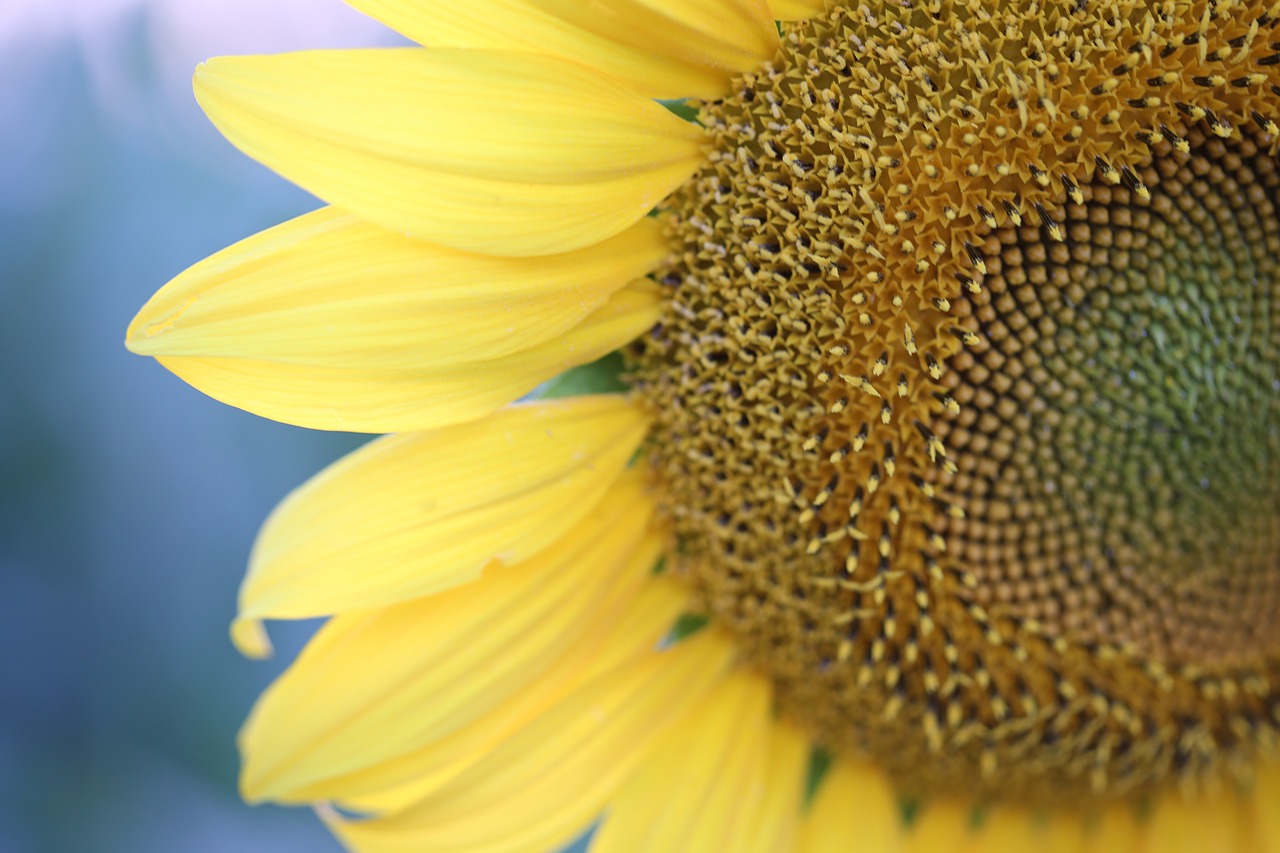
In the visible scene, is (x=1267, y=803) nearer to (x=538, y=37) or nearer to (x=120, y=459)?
(x=538, y=37)

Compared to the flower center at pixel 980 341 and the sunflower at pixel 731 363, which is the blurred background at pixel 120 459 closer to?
the sunflower at pixel 731 363

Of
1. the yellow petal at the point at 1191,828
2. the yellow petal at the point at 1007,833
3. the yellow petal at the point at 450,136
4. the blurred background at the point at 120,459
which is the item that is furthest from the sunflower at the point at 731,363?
the blurred background at the point at 120,459

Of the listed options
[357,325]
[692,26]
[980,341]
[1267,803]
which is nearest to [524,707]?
[357,325]

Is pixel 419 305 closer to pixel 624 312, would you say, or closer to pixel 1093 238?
pixel 624 312

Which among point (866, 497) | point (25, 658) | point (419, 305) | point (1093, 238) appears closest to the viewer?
point (419, 305)

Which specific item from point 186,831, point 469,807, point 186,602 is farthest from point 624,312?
point 186,831

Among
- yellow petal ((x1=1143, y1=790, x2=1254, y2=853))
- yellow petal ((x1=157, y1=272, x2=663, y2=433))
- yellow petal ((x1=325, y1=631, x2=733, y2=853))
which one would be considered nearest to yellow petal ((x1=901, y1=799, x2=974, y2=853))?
yellow petal ((x1=1143, y1=790, x2=1254, y2=853))
